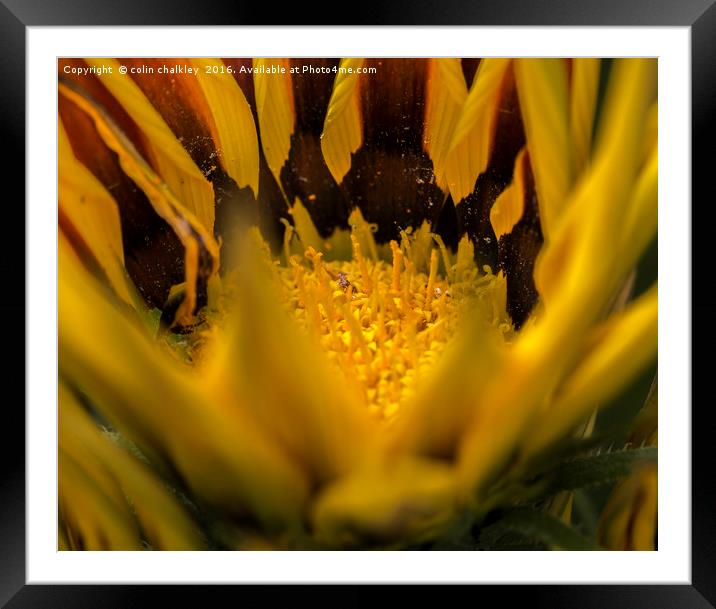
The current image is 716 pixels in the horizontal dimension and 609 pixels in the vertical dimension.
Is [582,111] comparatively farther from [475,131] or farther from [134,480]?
[134,480]

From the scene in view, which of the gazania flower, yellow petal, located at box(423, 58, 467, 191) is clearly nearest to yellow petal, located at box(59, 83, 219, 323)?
the gazania flower

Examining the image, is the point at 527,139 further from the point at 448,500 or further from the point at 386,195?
the point at 448,500

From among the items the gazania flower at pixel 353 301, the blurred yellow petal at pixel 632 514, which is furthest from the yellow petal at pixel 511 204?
the blurred yellow petal at pixel 632 514

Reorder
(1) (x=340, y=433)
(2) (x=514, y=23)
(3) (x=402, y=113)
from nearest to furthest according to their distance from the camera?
(1) (x=340, y=433) → (2) (x=514, y=23) → (3) (x=402, y=113)

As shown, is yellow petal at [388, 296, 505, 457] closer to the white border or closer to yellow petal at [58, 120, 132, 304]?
the white border

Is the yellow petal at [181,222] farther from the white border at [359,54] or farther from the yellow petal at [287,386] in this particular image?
the yellow petal at [287,386]

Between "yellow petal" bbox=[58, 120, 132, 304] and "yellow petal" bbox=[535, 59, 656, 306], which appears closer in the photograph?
"yellow petal" bbox=[535, 59, 656, 306]

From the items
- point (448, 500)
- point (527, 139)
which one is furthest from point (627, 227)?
point (448, 500)
